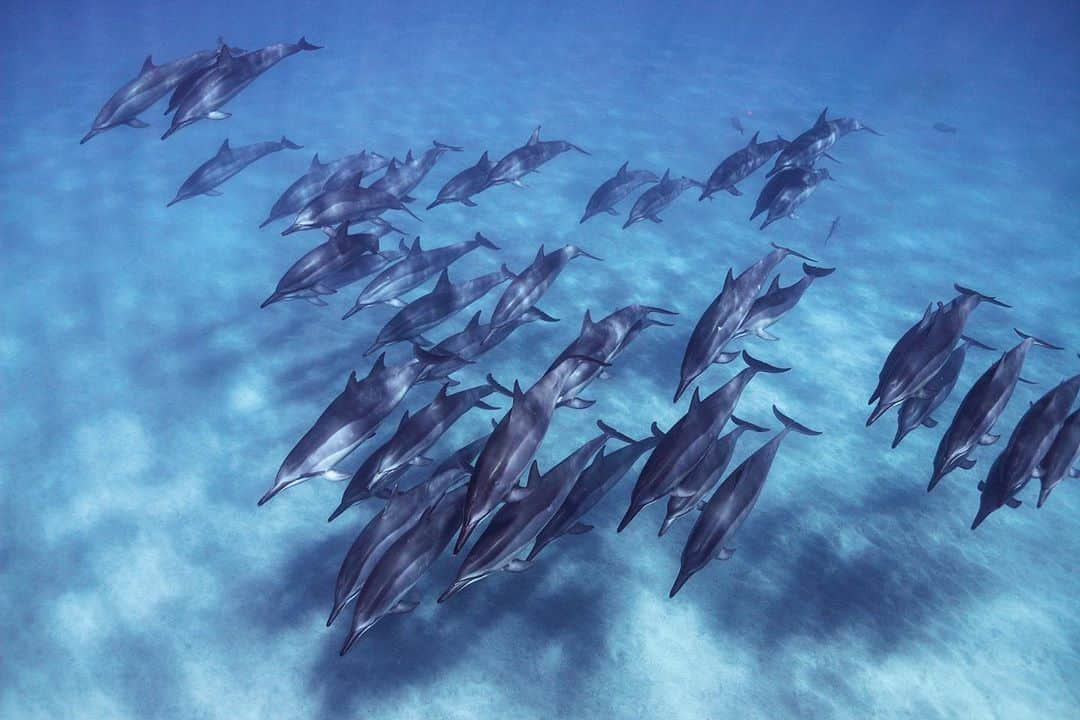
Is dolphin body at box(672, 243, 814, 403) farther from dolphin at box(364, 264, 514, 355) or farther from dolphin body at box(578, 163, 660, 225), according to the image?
dolphin body at box(578, 163, 660, 225)

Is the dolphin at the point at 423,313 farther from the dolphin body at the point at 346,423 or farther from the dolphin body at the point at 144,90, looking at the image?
the dolphin body at the point at 144,90

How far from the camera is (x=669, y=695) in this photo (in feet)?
17.9

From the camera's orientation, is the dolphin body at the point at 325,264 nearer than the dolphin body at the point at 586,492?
No

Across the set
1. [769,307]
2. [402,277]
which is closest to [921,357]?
[769,307]

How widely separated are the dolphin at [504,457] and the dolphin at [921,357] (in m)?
2.60

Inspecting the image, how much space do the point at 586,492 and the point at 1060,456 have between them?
3524 millimetres

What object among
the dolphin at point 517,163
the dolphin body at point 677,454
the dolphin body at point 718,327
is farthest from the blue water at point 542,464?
the dolphin at point 517,163

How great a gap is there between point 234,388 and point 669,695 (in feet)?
24.7

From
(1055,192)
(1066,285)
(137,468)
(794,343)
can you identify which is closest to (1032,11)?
(1055,192)

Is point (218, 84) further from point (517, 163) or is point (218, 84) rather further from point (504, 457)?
point (504, 457)

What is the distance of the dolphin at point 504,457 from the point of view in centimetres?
366

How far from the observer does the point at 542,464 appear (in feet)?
25.4

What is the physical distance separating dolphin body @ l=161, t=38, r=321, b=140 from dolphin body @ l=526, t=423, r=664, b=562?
6.25 m

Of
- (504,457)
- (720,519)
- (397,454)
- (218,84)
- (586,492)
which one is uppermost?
(218,84)
